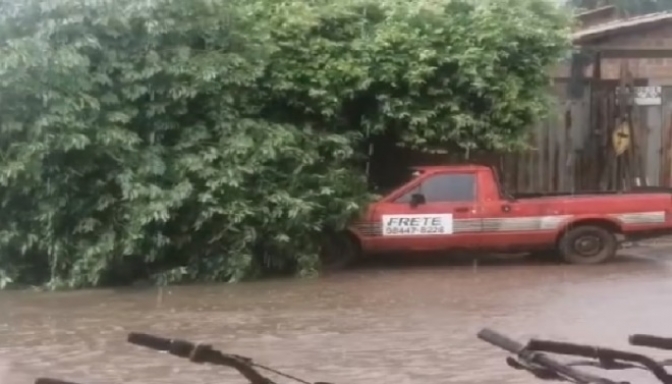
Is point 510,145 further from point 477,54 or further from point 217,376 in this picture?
point 217,376

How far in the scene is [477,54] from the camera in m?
17.6

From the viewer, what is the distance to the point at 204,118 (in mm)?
16859

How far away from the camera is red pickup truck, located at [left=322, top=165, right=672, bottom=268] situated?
17.1 m

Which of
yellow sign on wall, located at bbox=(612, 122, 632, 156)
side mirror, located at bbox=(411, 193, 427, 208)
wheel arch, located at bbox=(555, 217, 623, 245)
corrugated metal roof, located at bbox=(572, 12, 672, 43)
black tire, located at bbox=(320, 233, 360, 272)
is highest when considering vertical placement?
corrugated metal roof, located at bbox=(572, 12, 672, 43)

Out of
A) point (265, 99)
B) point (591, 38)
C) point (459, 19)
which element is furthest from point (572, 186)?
point (265, 99)

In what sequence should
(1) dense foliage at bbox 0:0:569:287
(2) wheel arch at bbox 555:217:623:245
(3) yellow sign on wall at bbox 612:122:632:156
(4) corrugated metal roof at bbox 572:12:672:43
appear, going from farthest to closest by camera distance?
1. (4) corrugated metal roof at bbox 572:12:672:43
2. (3) yellow sign on wall at bbox 612:122:632:156
3. (2) wheel arch at bbox 555:217:623:245
4. (1) dense foliage at bbox 0:0:569:287

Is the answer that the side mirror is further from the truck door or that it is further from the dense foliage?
the dense foliage

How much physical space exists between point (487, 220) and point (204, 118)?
11.3 feet

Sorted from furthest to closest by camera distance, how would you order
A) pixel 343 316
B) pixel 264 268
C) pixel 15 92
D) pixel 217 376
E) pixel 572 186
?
pixel 572 186 < pixel 264 268 < pixel 15 92 < pixel 343 316 < pixel 217 376

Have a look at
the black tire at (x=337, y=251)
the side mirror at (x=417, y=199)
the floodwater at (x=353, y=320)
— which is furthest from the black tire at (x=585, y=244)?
the black tire at (x=337, y=251)

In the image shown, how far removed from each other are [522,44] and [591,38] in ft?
10.3

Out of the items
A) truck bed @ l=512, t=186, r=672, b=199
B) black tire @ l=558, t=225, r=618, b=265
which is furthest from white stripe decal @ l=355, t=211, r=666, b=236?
truck bed @ l=512, t=186, r=672, b=199

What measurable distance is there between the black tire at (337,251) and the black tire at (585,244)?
243cm

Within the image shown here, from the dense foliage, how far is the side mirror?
0.59m
